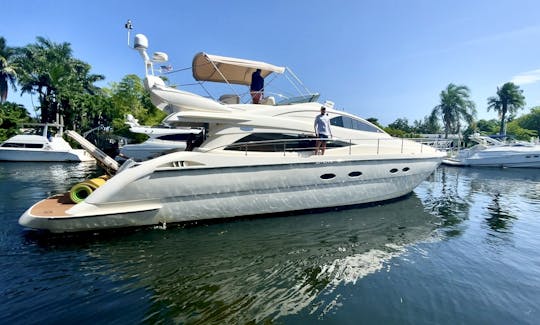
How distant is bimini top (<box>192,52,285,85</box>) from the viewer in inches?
312

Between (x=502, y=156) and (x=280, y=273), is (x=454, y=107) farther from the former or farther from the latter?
(x=280, y=273)

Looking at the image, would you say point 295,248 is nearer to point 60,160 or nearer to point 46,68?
point 60,160

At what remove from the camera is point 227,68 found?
29.5 ft

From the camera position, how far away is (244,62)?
8.12m

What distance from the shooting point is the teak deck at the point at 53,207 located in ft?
18.8

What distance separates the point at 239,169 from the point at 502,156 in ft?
101

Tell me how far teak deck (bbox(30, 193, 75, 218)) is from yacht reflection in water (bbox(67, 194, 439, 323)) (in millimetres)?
1337

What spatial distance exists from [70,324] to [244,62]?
7035 millimetres

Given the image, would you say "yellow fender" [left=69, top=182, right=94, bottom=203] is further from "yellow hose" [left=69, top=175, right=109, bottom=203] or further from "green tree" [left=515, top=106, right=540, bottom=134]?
"green tree" [left=515, top=106, right=540, bottom=134]

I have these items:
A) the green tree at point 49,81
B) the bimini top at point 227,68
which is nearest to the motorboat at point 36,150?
the green tree at point 49,81

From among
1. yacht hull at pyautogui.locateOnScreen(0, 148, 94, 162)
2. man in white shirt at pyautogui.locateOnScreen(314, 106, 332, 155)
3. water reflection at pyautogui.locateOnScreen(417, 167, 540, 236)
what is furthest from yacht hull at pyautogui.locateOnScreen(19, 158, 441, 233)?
yacht hull at pyautogui.locateOnScreen(0, 148, 94, 162)

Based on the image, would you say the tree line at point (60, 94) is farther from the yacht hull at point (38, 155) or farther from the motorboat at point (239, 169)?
the motorboat at point (239, 169)

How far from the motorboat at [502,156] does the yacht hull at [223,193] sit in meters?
23.4

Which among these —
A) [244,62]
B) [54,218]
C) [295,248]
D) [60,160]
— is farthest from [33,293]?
[60,160]
